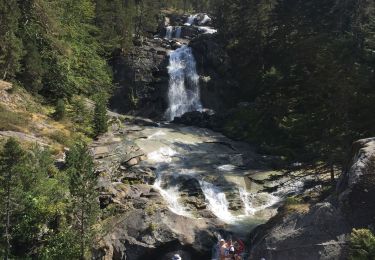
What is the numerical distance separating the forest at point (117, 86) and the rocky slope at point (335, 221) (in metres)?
2.00

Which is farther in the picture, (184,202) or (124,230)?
(184,202)

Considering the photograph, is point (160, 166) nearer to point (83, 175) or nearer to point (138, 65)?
point (83, 175)

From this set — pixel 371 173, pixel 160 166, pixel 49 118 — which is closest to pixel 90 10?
pixel 49 118

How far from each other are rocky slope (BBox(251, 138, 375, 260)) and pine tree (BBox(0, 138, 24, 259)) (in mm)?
11534

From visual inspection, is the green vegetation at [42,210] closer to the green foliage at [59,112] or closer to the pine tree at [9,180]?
the pine tree at [9,180]

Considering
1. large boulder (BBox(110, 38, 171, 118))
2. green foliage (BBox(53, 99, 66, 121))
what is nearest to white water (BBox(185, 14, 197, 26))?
large boulder (BBox(110, 38, 171, 118))

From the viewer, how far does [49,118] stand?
115ft

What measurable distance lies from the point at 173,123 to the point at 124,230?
2756 cm

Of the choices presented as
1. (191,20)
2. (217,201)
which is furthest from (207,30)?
(217,201)

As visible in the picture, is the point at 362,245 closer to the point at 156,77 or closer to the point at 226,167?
the point at 226,167

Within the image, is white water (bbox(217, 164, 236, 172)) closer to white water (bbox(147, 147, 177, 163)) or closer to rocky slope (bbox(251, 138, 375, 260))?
white water (bbox(147, 147, 177, 163))

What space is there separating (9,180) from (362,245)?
49.5 feet

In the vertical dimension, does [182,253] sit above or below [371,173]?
below

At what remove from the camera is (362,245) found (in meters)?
13.9
